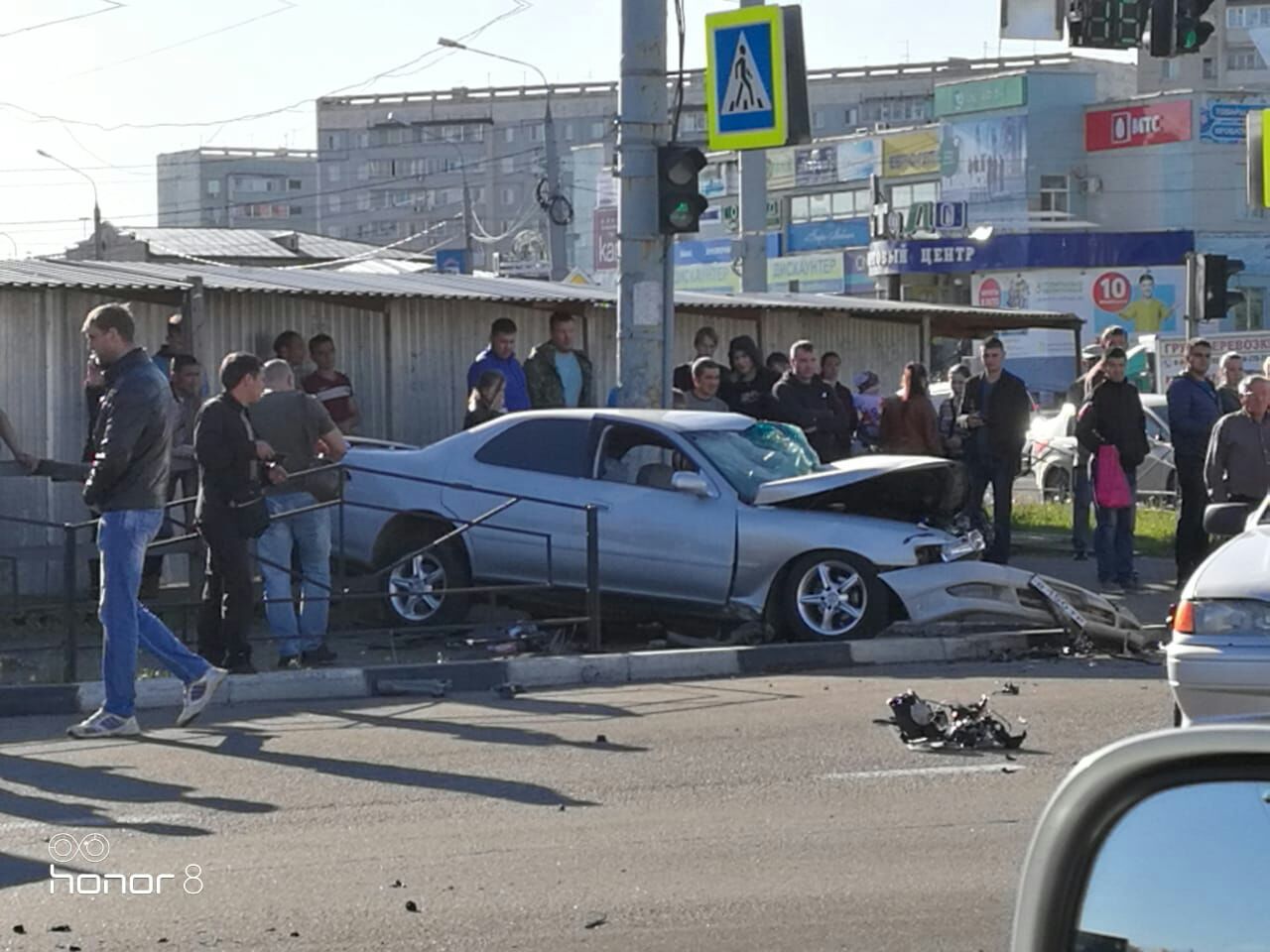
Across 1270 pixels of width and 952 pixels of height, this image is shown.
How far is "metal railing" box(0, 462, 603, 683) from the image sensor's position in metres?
11.5

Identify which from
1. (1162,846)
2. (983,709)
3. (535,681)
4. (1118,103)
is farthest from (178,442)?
(1118,103)

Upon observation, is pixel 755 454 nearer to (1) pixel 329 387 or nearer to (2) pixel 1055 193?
(1) pixel 329 387

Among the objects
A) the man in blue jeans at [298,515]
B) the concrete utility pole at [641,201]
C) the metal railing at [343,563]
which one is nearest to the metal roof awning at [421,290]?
the metal railing at [343,563]

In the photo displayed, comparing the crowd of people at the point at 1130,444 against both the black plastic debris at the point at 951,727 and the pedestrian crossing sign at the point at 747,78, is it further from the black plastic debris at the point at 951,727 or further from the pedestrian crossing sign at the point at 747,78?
the black plastic debris at the point at 951,727

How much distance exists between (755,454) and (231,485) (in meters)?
3.67

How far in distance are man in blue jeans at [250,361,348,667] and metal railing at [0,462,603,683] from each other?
0.13ft

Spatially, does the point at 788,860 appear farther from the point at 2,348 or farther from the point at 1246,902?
the point at 2,348

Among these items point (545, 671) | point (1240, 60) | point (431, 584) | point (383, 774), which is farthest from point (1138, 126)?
point (383, 774)

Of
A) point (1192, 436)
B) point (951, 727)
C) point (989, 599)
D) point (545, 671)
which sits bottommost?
point (545, 671)

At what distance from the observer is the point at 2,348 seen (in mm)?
15664

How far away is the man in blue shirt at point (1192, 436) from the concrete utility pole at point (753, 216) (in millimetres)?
7043

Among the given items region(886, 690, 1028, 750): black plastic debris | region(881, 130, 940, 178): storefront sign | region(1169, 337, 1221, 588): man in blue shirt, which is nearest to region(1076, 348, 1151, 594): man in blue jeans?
region(1169, 337, 1221, 588): man in blue shirt

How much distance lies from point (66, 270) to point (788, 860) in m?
11.3

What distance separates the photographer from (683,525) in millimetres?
12961
